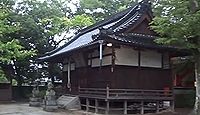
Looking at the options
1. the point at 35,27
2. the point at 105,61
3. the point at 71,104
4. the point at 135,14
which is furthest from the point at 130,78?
the point at 35,27

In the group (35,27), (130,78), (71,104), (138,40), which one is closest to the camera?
(138,40)

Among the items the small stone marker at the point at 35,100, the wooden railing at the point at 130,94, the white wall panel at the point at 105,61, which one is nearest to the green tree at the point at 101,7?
the small stone marker at the point at 35,100

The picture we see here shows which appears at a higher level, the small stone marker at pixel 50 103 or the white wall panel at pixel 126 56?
the white wall panel at pixel 126 56

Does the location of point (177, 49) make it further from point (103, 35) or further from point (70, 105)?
point (70, 105)

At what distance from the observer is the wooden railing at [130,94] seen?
1814 centimetres

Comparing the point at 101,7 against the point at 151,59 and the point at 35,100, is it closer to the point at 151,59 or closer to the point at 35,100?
the point at 35,100

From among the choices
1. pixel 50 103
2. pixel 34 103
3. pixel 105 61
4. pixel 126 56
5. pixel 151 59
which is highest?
pixel 126 56

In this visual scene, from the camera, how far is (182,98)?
23.3 m

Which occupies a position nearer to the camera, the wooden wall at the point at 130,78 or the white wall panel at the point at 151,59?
the wooden wall at the point at 130,78

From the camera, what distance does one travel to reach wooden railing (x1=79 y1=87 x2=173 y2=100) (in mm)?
18141

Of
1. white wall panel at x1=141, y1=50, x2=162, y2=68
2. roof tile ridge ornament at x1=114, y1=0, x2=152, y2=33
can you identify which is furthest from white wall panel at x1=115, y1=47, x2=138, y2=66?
roof tile ridge ornament at x1=114, y1=0, x2=152, y2=33

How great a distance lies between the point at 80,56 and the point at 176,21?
29.5ft

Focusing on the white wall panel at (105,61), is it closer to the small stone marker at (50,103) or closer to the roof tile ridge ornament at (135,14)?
the roof tile ridge ornament at (135,14)

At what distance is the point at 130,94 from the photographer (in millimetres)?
18562
